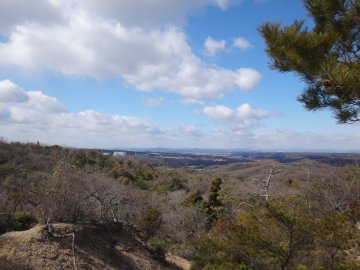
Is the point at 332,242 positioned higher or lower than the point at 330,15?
lower

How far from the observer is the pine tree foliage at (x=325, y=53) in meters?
6.20

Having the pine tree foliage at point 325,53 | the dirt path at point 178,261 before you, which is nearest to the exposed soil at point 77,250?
the dirt path at point 178,261

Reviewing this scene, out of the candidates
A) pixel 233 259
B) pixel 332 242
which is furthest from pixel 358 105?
pixel 233 259

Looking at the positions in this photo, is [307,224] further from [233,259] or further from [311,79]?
[311,79]

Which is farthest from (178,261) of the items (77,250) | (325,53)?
(325,53)

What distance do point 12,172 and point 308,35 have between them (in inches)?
946

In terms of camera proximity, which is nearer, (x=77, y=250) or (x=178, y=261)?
(x=77, y=250)

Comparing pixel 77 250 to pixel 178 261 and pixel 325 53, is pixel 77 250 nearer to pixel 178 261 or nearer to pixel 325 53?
pixel 178 261

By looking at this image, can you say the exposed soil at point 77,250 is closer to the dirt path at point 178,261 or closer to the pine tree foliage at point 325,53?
the dirt path at point 178,261

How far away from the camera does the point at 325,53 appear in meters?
7.04

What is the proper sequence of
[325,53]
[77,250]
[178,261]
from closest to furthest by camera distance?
[325,53] < [77,250] < [178,261]

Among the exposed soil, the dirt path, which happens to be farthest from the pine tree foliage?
the dirt path

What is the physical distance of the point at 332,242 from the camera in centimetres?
949

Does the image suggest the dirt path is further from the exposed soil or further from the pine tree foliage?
the pine tree foliage
